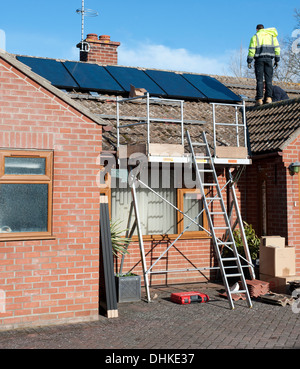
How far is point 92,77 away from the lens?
13430mm

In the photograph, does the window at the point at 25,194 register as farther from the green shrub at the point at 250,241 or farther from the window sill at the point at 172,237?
the green shrub at the point at 250,241

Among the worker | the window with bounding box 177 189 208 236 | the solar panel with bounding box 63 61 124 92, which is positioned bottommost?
the window with bounding box 177 189 208 236

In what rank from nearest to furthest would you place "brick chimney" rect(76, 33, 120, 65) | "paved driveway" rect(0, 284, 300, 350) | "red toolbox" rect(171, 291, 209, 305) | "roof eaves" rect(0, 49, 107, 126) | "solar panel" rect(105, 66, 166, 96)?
1. "paved driveway" rect(0, 284, 300, 350)
2. "roof eaves" rect(0, 49, 107, 126)
3. "red toolbox" rect(171, 291, 209, 305)
4. "solar panel" rect(105, 66, 166, 96)
5. "brick chimney" rect(76, 33, 120, 65)

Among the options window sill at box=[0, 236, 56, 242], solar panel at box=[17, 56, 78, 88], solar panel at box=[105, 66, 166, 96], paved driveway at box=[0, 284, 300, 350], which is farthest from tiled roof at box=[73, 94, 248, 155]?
paved driveway at box=[0, 284, 300, 350]

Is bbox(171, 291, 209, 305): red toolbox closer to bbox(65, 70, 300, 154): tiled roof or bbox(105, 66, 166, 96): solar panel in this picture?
bbox(65, 70, 300, 154): tiled roof

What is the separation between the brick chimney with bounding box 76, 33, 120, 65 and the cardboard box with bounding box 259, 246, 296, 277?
28.3ft

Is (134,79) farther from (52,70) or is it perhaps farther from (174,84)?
(52,70)

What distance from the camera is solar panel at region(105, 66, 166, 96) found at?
1340cm

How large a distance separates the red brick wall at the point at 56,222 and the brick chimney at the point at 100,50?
813 cm

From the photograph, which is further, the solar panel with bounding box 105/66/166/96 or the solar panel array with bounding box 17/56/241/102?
the solar panel with bounding box 105/66/166/96

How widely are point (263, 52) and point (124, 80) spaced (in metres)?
4.52

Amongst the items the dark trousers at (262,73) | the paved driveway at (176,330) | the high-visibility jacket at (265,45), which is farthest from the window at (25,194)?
the high-visibility jacket at (265,45)

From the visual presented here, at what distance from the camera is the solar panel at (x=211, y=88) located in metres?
14.1
